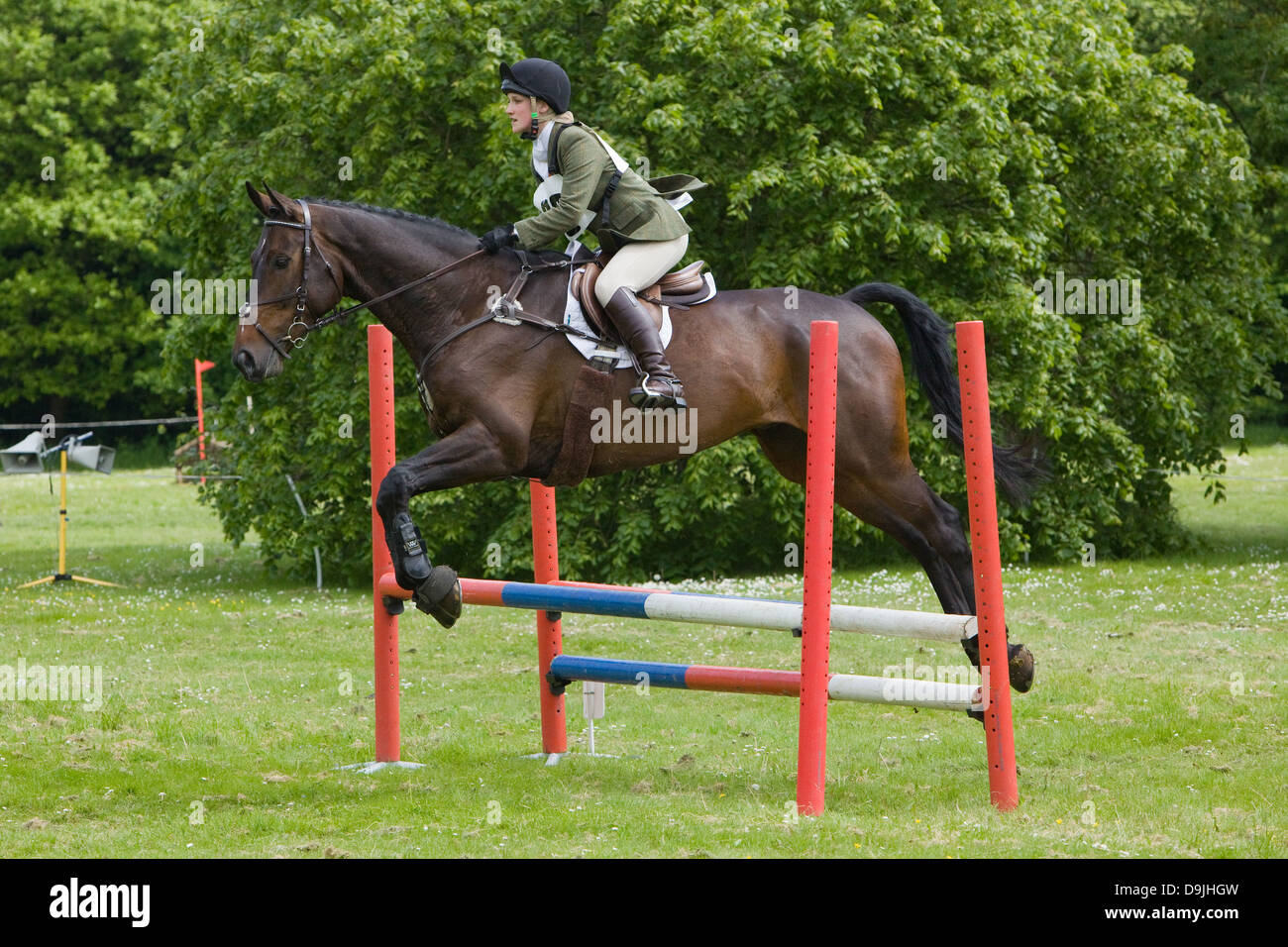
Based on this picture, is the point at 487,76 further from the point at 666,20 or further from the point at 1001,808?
the point at 1001,808

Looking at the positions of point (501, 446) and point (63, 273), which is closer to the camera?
point (501, 446)

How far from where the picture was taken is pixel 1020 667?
6.68m

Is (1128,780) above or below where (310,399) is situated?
below

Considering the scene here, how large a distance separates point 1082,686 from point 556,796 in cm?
440

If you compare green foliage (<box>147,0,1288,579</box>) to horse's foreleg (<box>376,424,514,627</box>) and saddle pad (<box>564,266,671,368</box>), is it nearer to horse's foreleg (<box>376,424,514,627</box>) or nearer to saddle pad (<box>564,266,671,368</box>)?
saddle pad (<box>564,266,671,368</box>)

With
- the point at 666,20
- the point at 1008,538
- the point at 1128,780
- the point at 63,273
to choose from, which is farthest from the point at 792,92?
the point at 63,273

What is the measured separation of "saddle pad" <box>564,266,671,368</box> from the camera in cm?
669

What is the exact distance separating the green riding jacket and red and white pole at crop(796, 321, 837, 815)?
1066 millimetres

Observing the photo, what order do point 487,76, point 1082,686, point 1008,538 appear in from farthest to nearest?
1. point 1008,538
2. point 487,76
3. point 1082,686

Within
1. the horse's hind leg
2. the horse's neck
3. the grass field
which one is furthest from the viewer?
the horse's hind leg

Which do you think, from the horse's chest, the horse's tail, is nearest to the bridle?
the horse's chest

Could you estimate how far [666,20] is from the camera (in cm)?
1570

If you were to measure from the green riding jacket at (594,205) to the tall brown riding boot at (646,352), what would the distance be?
360 mm

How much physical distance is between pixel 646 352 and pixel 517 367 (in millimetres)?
599
